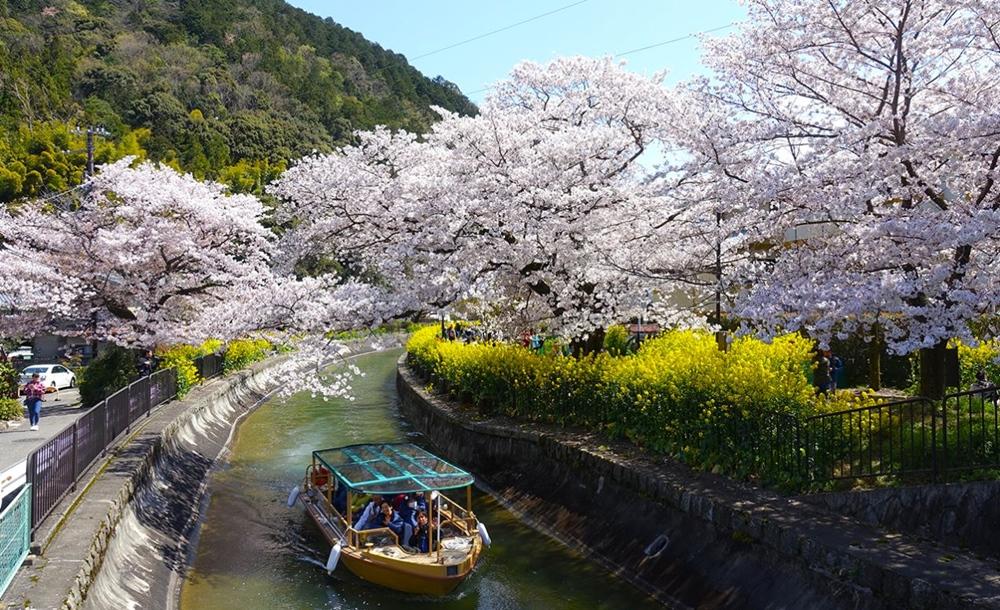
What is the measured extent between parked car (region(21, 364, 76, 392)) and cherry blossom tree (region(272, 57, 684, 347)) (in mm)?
17002

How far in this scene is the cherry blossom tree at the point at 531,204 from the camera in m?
16.0

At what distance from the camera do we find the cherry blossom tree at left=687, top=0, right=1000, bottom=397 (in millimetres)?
9812

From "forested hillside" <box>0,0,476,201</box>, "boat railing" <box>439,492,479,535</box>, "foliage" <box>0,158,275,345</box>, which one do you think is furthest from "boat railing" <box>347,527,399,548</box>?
"forested hillside" <box>0,0,476,201</box>

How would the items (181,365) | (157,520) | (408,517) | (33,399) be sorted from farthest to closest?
(181,365)
(33,399)
(157,520)
(408,517)

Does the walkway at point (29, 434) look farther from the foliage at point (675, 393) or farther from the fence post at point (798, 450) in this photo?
the fence post at point (798, 450)

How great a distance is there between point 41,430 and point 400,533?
13.5 m

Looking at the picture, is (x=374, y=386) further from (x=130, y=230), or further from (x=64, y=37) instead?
(x=64, y=37)

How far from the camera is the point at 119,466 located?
14.9 metres

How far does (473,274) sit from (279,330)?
6397 mm

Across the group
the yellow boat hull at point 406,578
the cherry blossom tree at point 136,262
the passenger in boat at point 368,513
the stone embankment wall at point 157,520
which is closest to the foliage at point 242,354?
the stone embankment wall at point 157,520

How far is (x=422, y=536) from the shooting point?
1324cm

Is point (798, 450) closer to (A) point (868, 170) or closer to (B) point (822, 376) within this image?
(A) point (868, 170)

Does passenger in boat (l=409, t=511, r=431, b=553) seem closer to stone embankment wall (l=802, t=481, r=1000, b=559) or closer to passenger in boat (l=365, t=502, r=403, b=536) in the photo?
passenger in boat (l=365, t=502, r=403, b=536)

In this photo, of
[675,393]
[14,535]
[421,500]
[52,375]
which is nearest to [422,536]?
[421,500]
